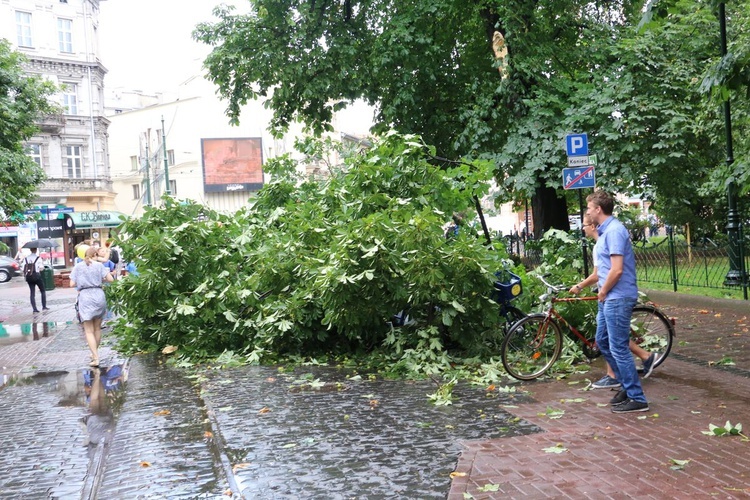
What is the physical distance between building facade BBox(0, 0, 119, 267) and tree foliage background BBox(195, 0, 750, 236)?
124 ft

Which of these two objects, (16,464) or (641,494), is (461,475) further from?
(16,464)

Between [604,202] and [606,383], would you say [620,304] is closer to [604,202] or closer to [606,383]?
[604,202]

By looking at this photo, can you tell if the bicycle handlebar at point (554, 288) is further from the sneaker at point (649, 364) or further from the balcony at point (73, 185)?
the balcony at point (73, 185)

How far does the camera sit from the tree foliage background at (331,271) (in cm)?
890

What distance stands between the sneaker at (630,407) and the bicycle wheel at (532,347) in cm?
158

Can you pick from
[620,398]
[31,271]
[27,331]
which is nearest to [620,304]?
[620,398]

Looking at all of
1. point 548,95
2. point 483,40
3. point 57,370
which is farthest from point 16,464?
point 483,40

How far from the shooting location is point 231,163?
75562 mm

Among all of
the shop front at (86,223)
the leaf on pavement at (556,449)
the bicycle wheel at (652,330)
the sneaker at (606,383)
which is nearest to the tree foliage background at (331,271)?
the bicycle wheel at (652,330)

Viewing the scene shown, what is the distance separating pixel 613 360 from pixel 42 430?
5350mm

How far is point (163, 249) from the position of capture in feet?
36.3

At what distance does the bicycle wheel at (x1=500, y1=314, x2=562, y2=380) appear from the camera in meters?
8.06

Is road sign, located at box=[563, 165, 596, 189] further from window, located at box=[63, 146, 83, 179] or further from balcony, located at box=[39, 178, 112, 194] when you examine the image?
window, located at box=[63, 146, 83, 179]

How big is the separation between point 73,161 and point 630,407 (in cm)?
5823
